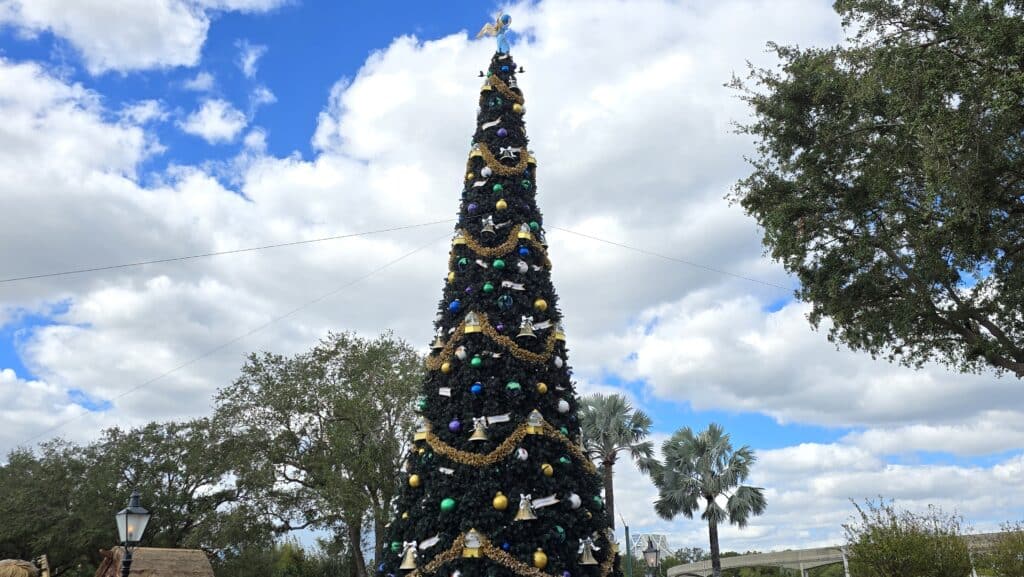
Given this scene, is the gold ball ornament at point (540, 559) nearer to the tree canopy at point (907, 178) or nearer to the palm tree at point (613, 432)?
the tree canopy at point (907, 178)

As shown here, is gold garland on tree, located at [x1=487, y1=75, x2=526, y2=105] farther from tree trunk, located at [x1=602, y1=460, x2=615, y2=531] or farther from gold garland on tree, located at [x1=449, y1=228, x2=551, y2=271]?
tree trunk, located at [x1=602, y1=460, x2=615, y2=531]

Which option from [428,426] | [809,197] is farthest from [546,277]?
[809,197]

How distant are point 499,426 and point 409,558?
1.95 m

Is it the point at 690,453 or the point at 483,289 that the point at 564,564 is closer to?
the point at 483,289

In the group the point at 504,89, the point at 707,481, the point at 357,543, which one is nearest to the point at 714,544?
the point at 707,481

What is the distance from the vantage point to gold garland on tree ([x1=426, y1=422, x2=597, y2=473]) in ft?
27.7

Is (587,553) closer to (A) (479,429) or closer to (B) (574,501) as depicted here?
(B) (574,501)

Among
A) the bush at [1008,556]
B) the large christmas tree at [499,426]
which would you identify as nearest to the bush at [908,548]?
the bush at [1008,556]

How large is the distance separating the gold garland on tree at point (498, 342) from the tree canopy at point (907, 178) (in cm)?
660

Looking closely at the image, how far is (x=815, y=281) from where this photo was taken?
14383 millimetres

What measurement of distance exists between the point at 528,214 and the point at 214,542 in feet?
60.4

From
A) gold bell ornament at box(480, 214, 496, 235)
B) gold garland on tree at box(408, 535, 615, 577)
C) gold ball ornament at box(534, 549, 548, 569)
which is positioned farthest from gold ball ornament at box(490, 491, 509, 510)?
gold bell ornament at box(480, 214, 496, 235)

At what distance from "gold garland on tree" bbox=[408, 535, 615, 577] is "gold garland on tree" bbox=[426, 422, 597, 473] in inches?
35.6

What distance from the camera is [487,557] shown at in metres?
7.98
